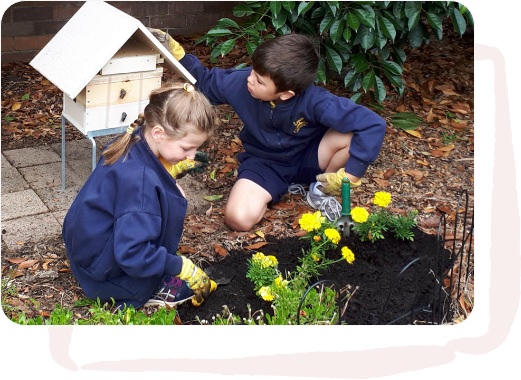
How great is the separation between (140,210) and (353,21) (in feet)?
5.86

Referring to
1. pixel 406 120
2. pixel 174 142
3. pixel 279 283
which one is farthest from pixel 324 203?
pixel 406 120

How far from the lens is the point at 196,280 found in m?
2.67

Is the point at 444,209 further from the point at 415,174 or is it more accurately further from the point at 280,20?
the point at 280,20

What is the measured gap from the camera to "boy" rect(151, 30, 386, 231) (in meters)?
3.26

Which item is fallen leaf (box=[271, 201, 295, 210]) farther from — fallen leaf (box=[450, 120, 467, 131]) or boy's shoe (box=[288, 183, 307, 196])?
fallen leaf (box=[450, 120, 467, 131])

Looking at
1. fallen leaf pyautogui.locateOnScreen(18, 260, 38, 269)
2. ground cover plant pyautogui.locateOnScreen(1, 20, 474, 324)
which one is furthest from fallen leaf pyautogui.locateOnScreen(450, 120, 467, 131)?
fallen leaf pyautogui.locateOnScreen(18, 260, 38, 269)

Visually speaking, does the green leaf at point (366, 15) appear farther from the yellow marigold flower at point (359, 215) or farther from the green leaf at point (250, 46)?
the yellow marigold flower at point (359, 215)

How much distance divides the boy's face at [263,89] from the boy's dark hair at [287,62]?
0.07 feet

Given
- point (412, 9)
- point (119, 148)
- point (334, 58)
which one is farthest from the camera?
point (334, 58)

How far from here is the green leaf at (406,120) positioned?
175 inches

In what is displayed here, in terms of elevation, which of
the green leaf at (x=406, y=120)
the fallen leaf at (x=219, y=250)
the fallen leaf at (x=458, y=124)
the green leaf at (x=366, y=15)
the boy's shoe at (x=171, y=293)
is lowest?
the green leaf at (x=406, y=120)

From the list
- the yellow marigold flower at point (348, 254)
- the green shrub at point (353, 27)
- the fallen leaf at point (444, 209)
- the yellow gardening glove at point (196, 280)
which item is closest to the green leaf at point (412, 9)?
the green shrub at point (353, 27)

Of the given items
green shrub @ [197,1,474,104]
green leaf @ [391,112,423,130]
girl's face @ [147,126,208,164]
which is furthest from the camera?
green leaf @ [391,112,423,130]

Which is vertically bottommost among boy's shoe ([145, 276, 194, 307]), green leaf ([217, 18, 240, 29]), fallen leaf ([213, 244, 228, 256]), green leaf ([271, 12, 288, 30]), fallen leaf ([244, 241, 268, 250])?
fallen leaf ([213, 244, 228, 256])
